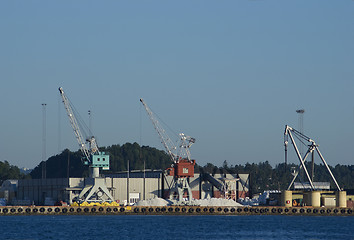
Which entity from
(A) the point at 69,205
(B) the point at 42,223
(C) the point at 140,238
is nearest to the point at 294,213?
(A) the point at 69,205

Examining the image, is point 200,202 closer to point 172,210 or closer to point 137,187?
point 172,210

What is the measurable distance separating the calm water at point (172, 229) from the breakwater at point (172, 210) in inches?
370

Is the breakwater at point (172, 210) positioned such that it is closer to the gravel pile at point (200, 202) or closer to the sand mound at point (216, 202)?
the gravel pile at point (200, 202)

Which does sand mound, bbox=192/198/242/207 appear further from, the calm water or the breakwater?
the calm water

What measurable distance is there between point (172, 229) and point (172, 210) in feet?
149

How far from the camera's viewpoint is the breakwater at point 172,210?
6403 inches

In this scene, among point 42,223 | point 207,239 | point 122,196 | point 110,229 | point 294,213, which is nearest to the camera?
point 207,239

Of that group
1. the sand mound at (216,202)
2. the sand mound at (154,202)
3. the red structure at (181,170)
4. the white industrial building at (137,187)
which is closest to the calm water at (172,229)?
the sand mound at (154,202)

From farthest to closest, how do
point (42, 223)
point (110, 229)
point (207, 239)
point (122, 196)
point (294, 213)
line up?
point (122, 196), point (294, 213), point (42, 223), point (110, 229), point (207, 239)

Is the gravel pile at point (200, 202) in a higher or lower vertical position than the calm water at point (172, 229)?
higher

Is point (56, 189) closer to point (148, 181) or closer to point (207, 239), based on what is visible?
point (148, 181)

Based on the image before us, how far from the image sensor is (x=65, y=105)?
188125 mm

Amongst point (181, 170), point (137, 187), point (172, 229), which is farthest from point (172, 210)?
point (172, 229)

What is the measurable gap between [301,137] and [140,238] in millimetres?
94368
